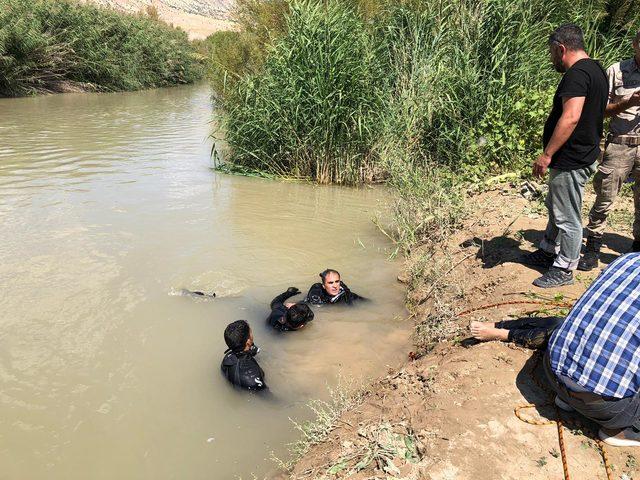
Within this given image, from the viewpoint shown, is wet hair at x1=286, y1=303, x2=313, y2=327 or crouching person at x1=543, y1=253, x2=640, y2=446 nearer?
crouching person at x1=543, y1=253, x2=640, y2=446

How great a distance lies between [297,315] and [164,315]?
140 cm

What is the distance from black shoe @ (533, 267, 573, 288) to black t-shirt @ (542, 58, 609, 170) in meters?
0.86

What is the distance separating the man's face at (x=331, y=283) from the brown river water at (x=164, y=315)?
0.66 feet

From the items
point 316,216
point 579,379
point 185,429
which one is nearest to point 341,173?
point 316,216

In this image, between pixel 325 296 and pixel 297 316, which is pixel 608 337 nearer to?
pixel 297 316

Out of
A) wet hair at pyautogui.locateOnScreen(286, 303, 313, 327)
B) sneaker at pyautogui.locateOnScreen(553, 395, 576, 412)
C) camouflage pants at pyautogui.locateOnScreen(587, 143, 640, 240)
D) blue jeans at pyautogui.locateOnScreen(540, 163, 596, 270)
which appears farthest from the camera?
wet hair at pyautogui.locateOnScreen(286, 303, 313, 327)

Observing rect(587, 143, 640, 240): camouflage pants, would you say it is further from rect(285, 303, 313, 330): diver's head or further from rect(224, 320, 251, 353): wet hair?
rect(224, 320, 251, 353): wet hair

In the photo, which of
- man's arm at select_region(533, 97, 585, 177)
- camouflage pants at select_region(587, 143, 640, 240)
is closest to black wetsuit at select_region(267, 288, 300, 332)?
man's arm at select_region(533, 97, 585, 177)

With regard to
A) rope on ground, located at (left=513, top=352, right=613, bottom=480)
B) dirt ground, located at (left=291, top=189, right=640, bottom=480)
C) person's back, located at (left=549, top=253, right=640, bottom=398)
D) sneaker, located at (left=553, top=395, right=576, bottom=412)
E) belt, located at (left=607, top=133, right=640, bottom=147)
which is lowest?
→ dirt ground, located at (left=291, top=189, right=640, bottom=480)

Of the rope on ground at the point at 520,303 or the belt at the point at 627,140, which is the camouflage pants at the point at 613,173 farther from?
the rope on ground at the point at 520,303

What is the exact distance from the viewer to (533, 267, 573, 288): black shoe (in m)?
3.99

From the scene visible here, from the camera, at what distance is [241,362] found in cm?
384

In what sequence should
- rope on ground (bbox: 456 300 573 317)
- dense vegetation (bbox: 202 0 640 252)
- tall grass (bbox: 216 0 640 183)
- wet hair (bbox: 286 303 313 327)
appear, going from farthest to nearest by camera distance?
1. tall grass (bbox: 216 0 640 183)
2. dense vegetation (bbox: 202 0 640 252)
3. wet hair (bbox: 286 303 313 327)
4. rope on ground (bbox: 456 300 573 317)

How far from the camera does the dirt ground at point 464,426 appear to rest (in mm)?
2471
